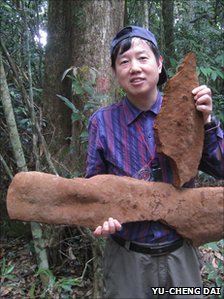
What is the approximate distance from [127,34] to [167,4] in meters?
4.65

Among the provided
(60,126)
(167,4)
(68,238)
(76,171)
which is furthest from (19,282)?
(167,4)

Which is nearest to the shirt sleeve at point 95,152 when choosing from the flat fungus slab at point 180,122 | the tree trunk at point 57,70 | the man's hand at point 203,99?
the flat fungus slab at point 180,122

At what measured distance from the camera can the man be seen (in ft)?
5.14

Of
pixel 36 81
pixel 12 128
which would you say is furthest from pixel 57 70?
pixel 12 128

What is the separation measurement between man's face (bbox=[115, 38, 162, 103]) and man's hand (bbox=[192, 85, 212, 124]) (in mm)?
206

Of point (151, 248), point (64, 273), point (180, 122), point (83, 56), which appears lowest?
point (64, 273)

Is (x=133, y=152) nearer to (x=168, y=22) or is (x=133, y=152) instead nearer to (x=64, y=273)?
(x=64, y=273)

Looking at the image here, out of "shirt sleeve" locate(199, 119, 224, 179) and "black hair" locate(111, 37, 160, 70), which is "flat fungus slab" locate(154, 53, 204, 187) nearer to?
"shirt sleeve" locate(199, 119, 224, 179)

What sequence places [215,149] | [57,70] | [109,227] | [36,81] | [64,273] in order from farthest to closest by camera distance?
1. [36,81]
2. [57,70]
3. [64,273]
4. [215,149]
5. [109,227]

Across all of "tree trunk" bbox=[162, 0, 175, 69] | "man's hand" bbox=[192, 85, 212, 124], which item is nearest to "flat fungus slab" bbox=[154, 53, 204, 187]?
"man's hand" bbox=[192, 85, 212, 124]

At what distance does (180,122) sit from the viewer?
5.29 ft

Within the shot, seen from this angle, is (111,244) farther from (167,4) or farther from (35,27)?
(167,4)

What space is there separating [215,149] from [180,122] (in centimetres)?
20

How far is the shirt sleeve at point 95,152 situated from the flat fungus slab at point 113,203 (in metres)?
0.09
